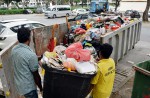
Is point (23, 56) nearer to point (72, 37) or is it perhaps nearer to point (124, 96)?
point (72, 37)

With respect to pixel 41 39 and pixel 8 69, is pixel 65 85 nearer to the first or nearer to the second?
pixel 8 69

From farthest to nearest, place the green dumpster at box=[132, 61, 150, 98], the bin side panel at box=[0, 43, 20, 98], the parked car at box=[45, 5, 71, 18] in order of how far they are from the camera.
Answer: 1. the parked car at box=[45, 5, 71, 18]
2. the green dumpster at box=[132, 61, 150, 98]
3. the bin side panel at box=[0, 43, 20, 98]

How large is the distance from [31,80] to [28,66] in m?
0.25

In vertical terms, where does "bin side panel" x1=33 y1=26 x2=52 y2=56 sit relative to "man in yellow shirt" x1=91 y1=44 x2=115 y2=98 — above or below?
above

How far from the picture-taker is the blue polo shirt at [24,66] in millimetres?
2914

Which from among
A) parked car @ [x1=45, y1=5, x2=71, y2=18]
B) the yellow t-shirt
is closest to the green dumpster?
the yellow t-shirt

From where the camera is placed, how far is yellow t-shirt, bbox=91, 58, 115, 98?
3.12 m

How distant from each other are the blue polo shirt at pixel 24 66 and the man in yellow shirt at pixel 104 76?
36.1 inches

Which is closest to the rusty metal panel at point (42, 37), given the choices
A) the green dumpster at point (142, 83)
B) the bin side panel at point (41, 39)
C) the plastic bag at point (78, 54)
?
the bin side panel at point (41, 39)

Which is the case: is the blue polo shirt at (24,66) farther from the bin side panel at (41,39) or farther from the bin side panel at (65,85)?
the bin side panel at (41,39)

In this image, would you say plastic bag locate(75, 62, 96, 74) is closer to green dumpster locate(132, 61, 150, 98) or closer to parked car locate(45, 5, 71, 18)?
green dumpster locate(132, 61, 150, 98)

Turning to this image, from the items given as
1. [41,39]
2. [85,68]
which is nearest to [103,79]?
[85,68]

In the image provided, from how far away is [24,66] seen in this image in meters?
2.95

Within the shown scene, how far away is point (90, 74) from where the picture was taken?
2936 millimetres
